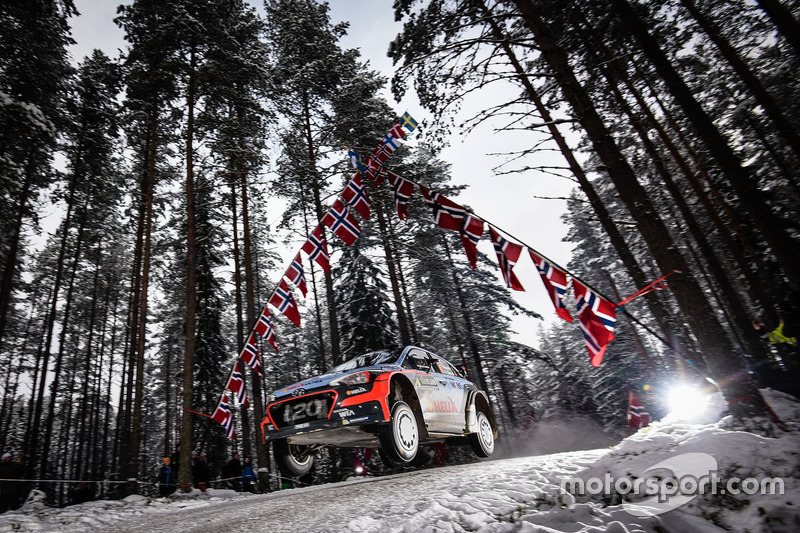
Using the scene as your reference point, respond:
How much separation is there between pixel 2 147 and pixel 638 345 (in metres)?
35.0

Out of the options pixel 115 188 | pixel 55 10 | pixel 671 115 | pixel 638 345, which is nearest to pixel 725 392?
pixel 671 115

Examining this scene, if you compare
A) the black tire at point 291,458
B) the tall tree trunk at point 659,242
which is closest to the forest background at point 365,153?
the tall tree trunk at point 659,242

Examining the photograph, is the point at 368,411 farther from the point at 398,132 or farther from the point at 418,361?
the point at 398,132

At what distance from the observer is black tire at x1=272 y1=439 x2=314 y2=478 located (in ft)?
19.8

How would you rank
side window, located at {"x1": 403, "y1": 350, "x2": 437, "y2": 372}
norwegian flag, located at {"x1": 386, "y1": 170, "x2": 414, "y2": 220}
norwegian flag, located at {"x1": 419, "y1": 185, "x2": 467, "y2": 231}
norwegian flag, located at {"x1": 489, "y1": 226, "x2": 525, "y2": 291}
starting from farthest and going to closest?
norwegian flag, located at {"x1": 386, "y1": 170, "x2": 414, "y2": 220} < norwegian flag, located at {"x1": 419, "y1": 185, "x2": 467, "y2": 231} < norwegian flag, located at {"x1": 489, "y1": 226, "x2": 525, "y2": 291} < side window, located at {"x1": 403, "y1": 350, "x2": 437, "y2": 372}

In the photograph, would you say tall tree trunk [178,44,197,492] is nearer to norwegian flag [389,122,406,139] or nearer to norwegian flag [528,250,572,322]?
norwegian flag [389,122,406,139]

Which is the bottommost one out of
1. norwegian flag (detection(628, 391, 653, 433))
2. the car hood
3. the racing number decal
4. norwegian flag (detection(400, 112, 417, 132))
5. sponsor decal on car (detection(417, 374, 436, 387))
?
norwegian flag (detection(628, 391, 653, 433))

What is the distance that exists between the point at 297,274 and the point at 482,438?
5768mm

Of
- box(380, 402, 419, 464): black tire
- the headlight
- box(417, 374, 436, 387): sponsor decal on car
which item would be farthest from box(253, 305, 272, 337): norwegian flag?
box(380, 402, 419, 464): black tire

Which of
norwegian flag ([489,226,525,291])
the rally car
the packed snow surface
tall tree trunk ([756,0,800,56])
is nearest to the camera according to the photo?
the packed snow surface

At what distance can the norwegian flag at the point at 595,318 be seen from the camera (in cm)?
570

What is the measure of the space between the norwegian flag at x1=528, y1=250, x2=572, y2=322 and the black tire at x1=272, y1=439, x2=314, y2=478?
15.7ft

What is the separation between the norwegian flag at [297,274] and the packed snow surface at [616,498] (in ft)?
19.5

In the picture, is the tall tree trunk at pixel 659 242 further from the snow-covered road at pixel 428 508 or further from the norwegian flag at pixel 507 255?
the snow-covered road at pixel 428 508
